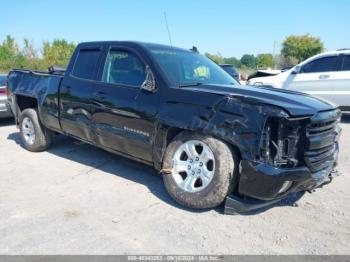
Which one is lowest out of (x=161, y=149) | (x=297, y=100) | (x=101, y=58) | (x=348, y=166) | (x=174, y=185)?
(x=348, y=166)

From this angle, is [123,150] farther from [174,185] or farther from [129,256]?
[129,256]

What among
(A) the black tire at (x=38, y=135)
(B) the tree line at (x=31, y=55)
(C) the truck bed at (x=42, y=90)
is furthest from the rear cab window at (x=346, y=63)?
(B) the tree line at (x=31, y=55)

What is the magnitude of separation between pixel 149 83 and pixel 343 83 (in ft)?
23.0

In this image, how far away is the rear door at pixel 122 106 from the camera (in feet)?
13.8

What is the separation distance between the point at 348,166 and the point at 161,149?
3.20 meters

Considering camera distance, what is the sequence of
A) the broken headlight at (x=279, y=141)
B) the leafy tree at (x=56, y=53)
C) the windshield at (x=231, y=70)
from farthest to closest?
the leafy tree at (x=56, y=53) → the windshield at (x=231, y=70) → the broken headlight at (x=279, y=141)

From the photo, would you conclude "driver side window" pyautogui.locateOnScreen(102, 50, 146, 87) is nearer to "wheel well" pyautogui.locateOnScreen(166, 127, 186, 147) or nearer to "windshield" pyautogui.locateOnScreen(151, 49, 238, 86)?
"windshield" pyautogui.locateOnScreen(151, 49, 238, 86)

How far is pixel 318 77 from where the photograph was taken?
31.5 feet

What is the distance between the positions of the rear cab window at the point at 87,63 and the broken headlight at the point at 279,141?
267 cm

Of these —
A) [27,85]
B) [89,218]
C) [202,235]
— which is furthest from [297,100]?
[27,85]

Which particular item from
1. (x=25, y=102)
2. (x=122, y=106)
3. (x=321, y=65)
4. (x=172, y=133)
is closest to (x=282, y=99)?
(x=172, y=133)

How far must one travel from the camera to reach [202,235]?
331 centimetres

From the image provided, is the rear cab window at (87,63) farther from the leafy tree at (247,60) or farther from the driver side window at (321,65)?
the leafy tree at (247,60)

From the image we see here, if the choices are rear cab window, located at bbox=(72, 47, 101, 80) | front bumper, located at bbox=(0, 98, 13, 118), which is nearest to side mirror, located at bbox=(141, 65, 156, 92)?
rear cab window, located at bbox=(72, 47, 101, 80)
